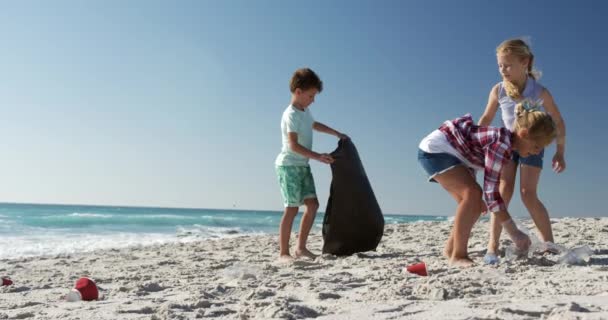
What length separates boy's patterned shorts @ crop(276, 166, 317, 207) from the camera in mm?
4234

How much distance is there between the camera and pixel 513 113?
370 centimetres

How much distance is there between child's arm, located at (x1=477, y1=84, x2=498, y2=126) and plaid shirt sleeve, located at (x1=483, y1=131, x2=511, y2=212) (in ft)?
2.35

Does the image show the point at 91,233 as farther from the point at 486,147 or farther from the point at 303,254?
the point at 486,147

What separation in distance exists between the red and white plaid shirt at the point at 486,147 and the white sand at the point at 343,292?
42 centimetres

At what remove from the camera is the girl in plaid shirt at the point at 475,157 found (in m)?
3.13

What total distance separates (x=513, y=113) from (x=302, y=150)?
1.51 metres

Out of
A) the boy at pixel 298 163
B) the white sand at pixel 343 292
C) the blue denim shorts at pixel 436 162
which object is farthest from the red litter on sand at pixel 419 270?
the boy at pixel 298 163

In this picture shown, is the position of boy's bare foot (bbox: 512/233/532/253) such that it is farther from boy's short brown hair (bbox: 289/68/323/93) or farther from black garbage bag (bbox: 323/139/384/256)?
boy's short brown hair (bbox: 289/68/323/93)

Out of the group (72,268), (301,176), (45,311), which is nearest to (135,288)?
(45,311)

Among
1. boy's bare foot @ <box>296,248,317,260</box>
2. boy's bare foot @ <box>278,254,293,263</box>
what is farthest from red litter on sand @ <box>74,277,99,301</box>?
boy's bare foot @ <box>296,248,317,260</box>

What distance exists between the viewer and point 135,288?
10.2 feet

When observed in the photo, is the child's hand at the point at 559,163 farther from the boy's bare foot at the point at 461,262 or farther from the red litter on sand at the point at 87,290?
the red litter on sand at the point at 87,290

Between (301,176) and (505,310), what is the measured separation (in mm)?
2455

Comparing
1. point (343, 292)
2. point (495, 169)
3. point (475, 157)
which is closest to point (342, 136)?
point (475, 157)
